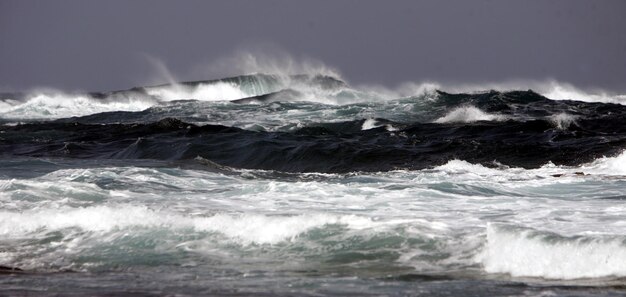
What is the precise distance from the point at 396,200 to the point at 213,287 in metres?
5.66

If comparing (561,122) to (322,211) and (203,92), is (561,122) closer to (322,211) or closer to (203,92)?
(322,211)

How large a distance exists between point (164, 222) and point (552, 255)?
446 centimetres

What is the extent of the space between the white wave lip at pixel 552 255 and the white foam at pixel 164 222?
1.76 metres

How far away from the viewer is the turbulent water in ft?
24.6

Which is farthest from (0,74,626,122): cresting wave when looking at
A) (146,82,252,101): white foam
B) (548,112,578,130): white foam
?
(548,112,578,130): white foam

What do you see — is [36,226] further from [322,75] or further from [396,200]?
[322,75]

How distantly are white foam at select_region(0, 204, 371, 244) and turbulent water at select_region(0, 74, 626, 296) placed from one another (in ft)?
0.09

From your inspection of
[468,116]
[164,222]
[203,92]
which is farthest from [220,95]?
[164,222]

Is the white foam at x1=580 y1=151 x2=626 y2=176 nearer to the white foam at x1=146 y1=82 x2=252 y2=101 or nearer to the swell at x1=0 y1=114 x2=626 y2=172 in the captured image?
the swell at x1=0 y1=114 x2=626 y2=172

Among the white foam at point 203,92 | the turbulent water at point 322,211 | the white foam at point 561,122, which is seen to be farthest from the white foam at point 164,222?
the white foam at point 203,92

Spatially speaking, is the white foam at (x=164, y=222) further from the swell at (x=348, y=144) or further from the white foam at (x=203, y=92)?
the white foam at (x=203, y=92)

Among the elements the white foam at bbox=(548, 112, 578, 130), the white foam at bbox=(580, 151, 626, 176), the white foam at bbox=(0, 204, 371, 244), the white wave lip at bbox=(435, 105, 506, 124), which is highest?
the white wave lip at bbox=(435, 105, 506, 124)

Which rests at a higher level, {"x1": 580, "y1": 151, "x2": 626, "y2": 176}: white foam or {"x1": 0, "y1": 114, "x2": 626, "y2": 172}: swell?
{"x1": 0, "y1": 114, "x2": 626, "y2": 172}: swell

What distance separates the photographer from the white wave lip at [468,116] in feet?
93.9
